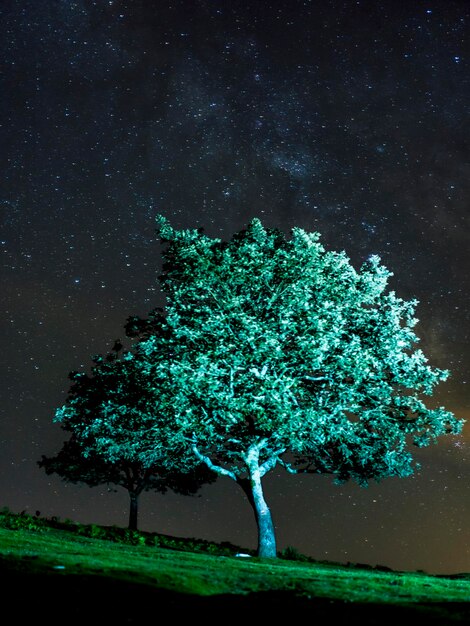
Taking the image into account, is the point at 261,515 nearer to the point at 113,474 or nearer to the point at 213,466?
the point at 213,466

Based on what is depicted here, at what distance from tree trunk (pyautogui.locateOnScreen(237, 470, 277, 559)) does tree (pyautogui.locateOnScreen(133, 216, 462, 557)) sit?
54 mm

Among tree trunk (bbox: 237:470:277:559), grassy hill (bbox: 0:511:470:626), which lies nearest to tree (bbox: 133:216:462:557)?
tree trunk (bbox: 237:470:277:559)

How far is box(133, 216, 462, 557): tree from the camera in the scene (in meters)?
29.0

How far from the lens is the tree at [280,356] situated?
28984 millimetres

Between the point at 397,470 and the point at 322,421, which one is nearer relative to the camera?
the point at 322,421

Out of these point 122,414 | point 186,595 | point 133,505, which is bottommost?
point 186,595

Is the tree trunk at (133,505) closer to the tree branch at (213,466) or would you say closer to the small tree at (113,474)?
the small tree at (113,474)

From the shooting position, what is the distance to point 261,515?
32000mm

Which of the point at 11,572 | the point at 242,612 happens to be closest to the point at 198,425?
the point at 11,572

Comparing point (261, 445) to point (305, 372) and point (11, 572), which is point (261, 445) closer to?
point (305, 372)

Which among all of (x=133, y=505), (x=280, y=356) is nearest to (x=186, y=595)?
(x=280, y=356)

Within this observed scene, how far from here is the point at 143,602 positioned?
11391 mm

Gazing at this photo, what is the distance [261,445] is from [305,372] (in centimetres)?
461

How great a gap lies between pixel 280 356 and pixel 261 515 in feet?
30.1
